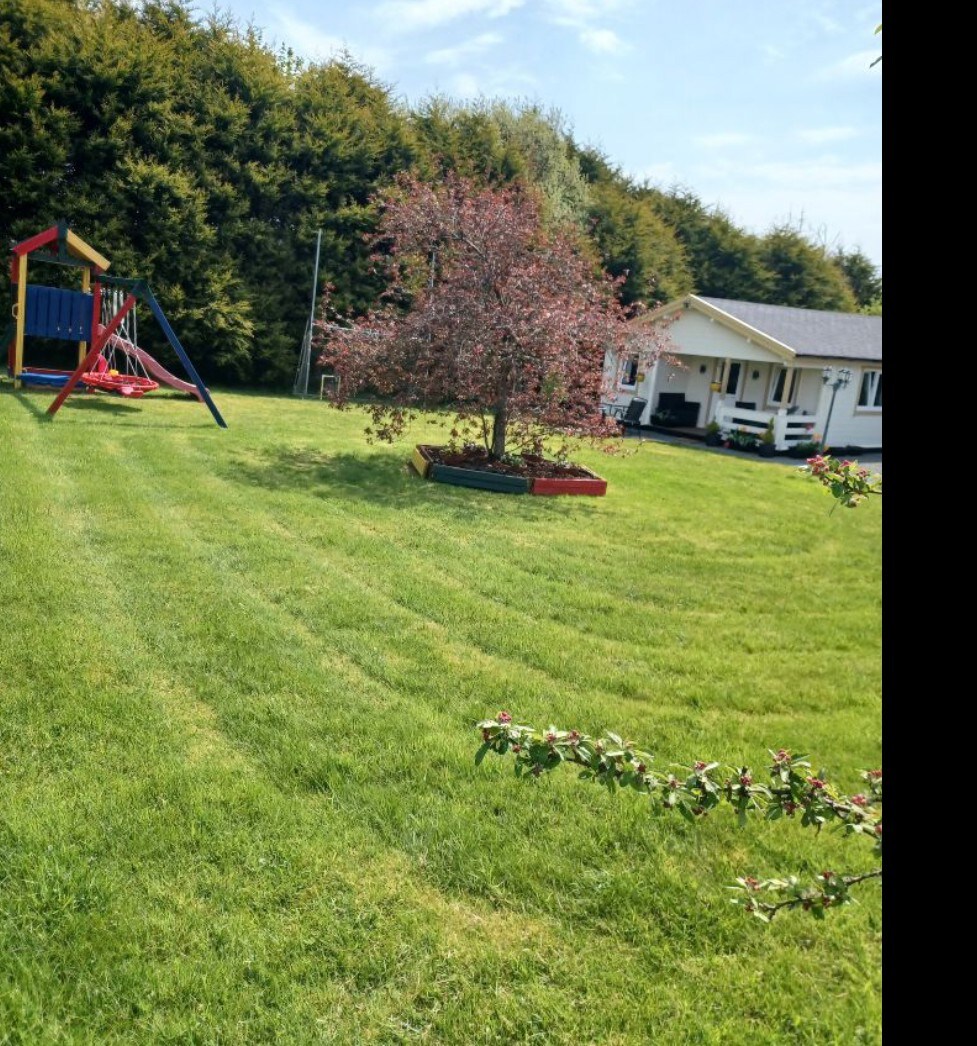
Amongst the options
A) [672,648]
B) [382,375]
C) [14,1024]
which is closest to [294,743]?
[14,1024]

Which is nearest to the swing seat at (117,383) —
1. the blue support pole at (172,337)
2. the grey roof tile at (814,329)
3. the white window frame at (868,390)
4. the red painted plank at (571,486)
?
the blue support pole at (172,337)

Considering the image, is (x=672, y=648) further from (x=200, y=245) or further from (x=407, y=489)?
(x=200, y=245)

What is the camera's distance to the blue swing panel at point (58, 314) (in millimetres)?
14555

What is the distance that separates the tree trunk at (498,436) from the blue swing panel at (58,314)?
8301 millimetres

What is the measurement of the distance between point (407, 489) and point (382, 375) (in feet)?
5.75

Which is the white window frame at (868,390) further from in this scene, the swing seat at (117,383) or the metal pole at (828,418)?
the swing seat at (117,383)

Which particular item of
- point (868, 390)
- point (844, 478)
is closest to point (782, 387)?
point (868, 390)

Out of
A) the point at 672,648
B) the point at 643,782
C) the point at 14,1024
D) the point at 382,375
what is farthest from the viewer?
the point at 382,375

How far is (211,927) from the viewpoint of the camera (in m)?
2.61

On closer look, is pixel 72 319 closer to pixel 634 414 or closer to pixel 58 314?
pixel 58 314

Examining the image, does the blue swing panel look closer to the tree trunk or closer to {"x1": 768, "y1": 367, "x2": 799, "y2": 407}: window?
the tree trunk

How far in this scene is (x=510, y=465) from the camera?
11.2 meters

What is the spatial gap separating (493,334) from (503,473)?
1721 millimetres

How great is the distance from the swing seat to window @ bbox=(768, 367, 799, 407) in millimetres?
13432
